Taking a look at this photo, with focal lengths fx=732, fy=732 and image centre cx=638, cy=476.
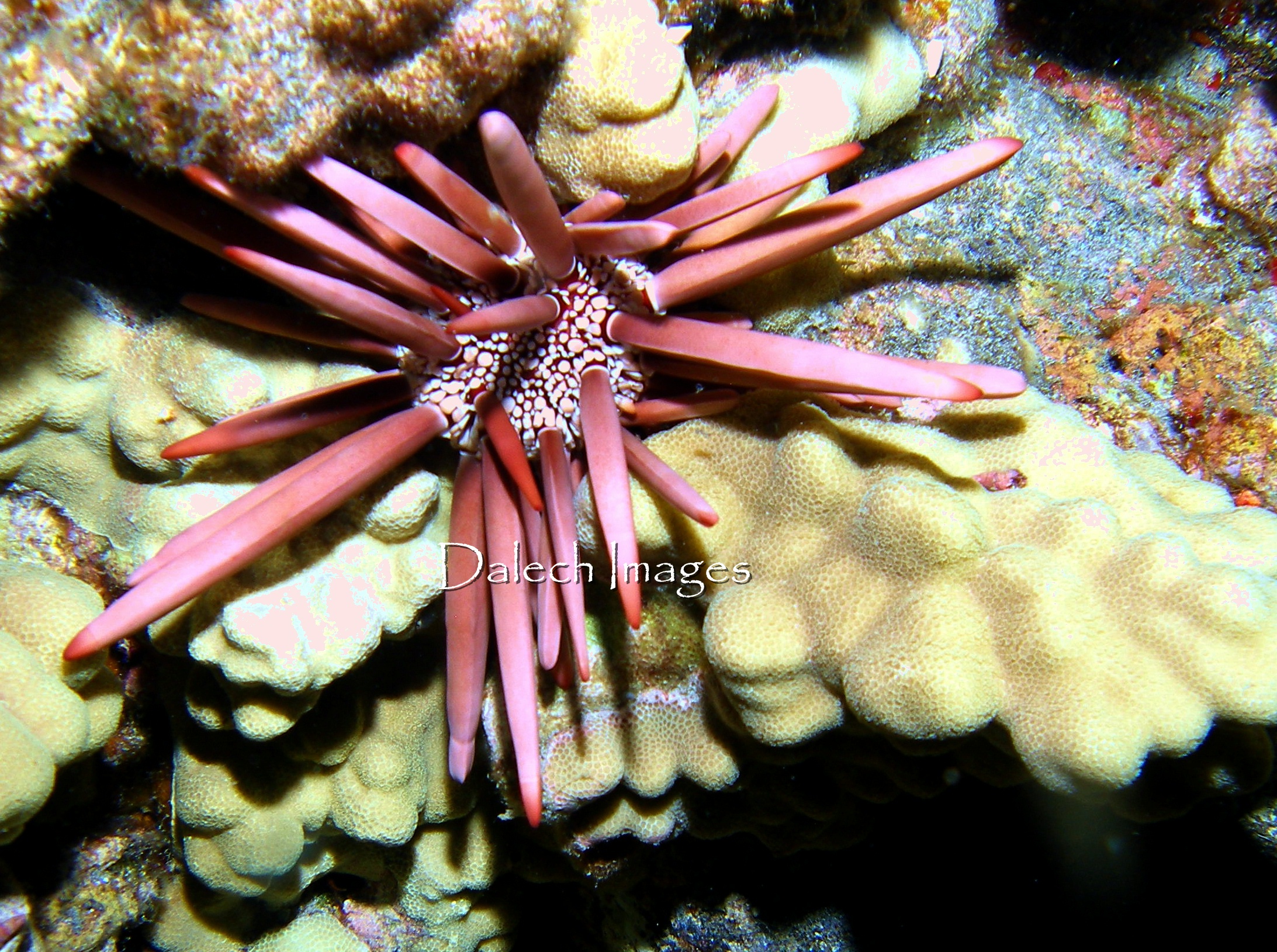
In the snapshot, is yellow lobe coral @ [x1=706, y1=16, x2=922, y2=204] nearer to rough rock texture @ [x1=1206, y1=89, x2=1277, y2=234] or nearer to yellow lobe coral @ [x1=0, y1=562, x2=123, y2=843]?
rough rock texture @ [x1=1206, y1=89, x2=1277, y2=234]

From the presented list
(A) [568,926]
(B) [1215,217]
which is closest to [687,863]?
(A) [568,926]

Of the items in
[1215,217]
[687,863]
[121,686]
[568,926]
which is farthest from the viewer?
[568,926]

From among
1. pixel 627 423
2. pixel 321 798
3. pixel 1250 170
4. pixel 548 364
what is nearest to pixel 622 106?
pixel 548 364

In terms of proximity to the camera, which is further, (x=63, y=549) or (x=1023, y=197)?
(x=1023, y=197)

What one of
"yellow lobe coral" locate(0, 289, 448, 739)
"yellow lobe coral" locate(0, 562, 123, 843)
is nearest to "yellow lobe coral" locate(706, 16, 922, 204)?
"yellow lobe coral" locate(0, 289, 448, 739)

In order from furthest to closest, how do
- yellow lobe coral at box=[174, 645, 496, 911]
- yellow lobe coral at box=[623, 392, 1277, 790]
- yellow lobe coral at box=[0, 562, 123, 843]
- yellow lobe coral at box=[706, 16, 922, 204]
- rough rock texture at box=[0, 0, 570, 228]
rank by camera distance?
1. yellow lobe coral at box=[174, 645, 496, 911]
2. yellow lobe coral at box=[706, 16, 922, 204]
3. yellow lobe coral at box=[0, 562, 123, 843]
4. yellow lobe coral at box=[623, 392, 1277, 790]
5. rough rock texture at box=[0, 0, 570, 228]

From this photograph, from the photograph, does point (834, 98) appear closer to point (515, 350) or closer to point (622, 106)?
point (622, 106)

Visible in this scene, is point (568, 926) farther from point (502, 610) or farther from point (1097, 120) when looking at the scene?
point (1097, 120)
